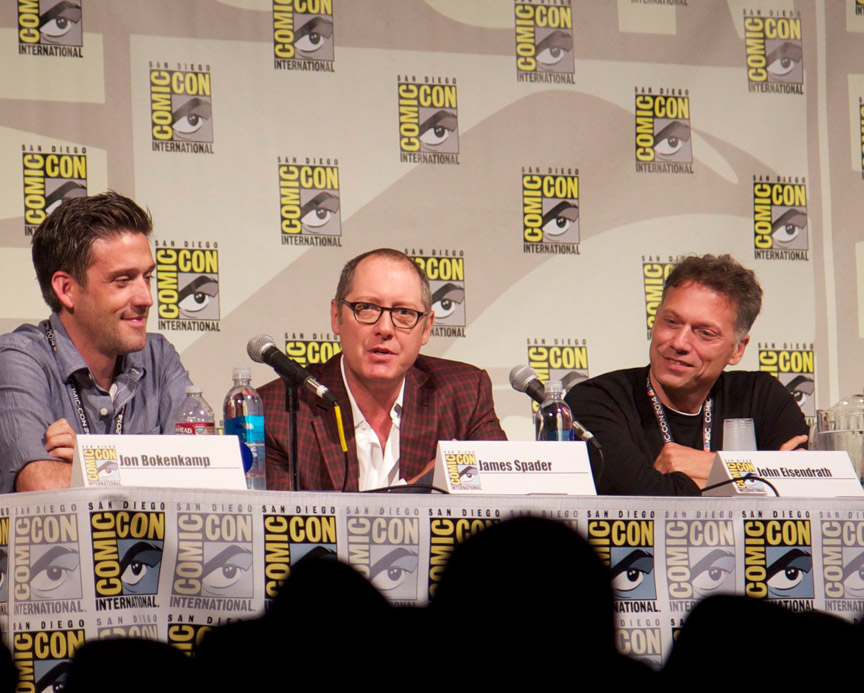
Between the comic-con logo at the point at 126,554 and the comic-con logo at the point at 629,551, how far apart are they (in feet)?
2.81

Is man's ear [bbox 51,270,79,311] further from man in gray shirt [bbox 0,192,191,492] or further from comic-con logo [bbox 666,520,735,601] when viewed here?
comic-con logo [bbox 666,520,735,601]

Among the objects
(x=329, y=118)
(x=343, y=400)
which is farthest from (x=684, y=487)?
(x=329, y=118)

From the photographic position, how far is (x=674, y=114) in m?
4.64

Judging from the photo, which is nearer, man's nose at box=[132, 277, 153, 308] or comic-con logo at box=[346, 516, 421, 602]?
comic-con logo at box=[346, 516, 421, 602]

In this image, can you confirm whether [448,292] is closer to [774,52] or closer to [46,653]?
[774,52]

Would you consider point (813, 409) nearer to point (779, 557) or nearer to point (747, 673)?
point (779, 557)

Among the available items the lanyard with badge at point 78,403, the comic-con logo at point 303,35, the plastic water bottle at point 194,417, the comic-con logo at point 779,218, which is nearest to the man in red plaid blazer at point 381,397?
the plastic water bottle at point 194,417

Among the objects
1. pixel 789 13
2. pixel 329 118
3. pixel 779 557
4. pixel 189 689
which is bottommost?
pixel 779 557

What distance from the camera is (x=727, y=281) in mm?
3498

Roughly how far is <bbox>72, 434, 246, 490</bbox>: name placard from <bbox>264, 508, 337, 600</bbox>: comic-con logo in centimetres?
13

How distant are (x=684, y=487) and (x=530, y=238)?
1.94m

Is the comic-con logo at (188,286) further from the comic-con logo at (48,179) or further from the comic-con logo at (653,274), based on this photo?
the comic-con logo at (653,274)

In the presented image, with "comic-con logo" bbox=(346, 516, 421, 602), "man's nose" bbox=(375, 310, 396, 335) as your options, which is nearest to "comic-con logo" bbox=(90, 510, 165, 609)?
"comic-con logo" bbox=(346, 516, 421, 602)

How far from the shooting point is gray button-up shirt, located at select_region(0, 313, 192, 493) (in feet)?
8.38
